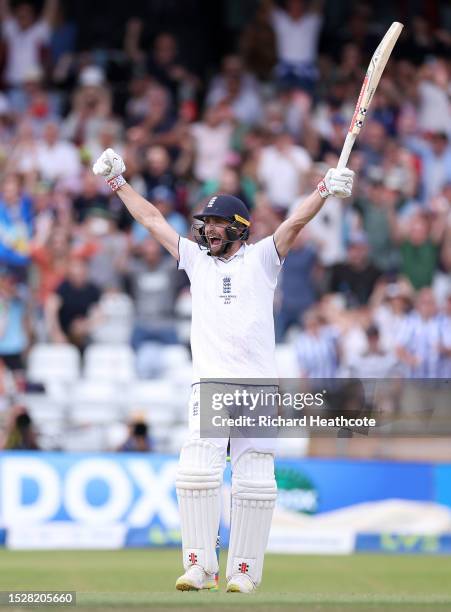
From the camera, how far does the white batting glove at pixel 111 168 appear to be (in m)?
8.77

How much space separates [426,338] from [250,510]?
341 inches

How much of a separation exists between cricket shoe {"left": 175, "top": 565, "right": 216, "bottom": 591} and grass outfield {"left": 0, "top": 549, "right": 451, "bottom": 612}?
0.20 ft

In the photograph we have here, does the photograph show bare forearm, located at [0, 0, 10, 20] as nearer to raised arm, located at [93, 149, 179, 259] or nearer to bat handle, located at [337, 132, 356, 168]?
raised arm, located at [93, 149, 179, 259]

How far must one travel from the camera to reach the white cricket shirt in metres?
8.34

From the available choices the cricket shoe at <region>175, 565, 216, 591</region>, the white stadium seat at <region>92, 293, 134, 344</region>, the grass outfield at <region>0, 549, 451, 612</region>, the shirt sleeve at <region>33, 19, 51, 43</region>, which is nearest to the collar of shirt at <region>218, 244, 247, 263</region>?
the cricket shoe at <region>175, 565, 216, 591</region>

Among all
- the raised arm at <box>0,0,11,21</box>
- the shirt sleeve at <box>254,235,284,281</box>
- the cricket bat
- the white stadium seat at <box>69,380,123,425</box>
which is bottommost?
the white stadium seat at <box>69,380,123,425</box>

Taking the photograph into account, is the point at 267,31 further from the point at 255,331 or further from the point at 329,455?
the point at 255,331

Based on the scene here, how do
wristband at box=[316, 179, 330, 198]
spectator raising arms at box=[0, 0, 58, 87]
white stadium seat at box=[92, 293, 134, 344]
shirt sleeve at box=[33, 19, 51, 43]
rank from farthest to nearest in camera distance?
shirt sleeve at box=[33, 19, 51, 43], spectator raising arms at box=[0, 0, 58, 87], white stadium seat at box=[92, 293, 134, 344], wristband at box=[316, 179, 330, 198]

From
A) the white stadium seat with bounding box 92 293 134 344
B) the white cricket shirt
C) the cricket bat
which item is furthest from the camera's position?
the white stadium seat with bounding box 92 293 134 344

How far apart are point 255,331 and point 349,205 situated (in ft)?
32.6

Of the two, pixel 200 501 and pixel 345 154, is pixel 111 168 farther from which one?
pixel 200 501

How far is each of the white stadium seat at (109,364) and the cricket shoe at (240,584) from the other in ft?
25.5

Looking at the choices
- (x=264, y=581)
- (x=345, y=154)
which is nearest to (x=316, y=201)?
(x=345, y=154)

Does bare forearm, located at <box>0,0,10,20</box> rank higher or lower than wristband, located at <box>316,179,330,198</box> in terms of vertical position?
higher
